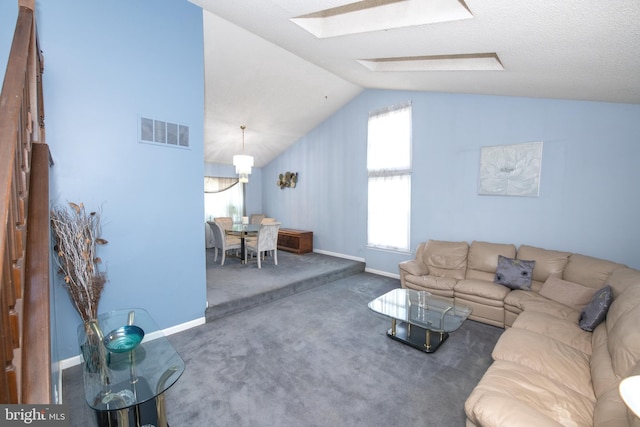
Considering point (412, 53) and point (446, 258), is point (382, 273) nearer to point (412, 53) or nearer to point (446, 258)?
point (446, 258)

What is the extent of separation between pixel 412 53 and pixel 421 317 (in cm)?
267

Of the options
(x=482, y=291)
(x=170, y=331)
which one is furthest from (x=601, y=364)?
(x=170, y=331)

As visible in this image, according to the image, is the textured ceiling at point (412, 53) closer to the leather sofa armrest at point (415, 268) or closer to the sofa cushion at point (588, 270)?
the sofa cushion at point (588, 270)

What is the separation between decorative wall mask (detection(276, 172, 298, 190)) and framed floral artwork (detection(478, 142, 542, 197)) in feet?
13.6

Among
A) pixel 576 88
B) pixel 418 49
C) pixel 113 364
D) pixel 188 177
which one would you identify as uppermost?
pixel 418 49

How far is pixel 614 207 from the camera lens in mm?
3080

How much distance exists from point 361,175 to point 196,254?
11.1 feet

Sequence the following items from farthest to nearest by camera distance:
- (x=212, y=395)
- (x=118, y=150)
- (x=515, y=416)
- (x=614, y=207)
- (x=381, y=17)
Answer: (x=614, y=207)
(x=118, y=150)
(x=381, y=17)
(x=212, y=395)
(x=515, y=416)

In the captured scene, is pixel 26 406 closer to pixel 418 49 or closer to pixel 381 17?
pixel 381 17

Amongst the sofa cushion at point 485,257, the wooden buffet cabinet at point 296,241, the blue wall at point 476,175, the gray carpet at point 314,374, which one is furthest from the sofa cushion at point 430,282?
the wooden buffet cabinet at point 296,241

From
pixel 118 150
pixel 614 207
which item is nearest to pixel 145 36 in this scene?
pixel 118 150

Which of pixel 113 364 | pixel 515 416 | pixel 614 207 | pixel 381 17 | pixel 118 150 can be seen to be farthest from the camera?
pixel 614 207

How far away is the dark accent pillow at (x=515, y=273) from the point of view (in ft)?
10.7

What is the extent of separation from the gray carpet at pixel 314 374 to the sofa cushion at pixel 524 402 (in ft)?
1.50
